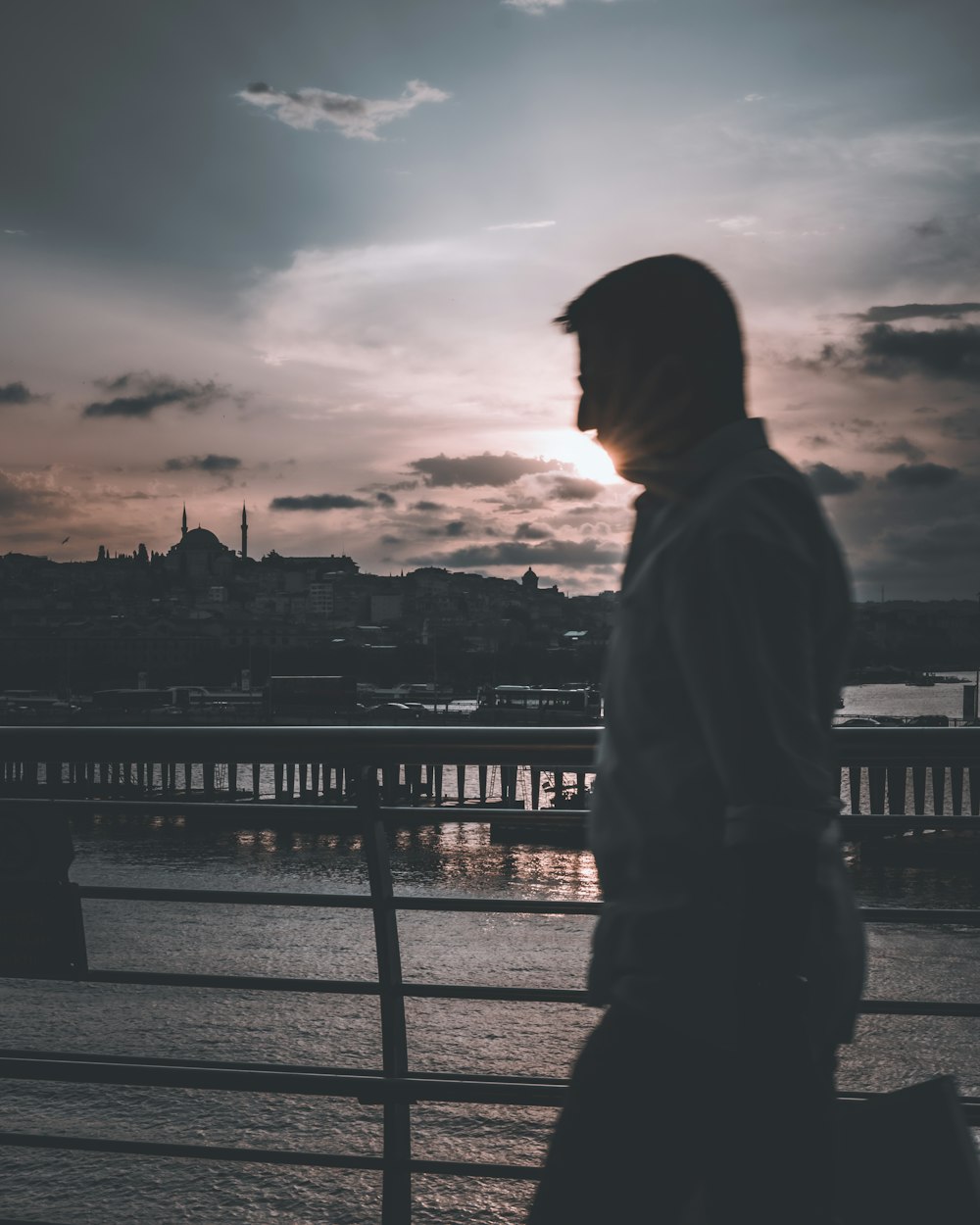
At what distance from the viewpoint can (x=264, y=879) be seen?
1384 inches

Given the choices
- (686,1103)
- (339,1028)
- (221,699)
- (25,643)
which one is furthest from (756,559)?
(25,643)

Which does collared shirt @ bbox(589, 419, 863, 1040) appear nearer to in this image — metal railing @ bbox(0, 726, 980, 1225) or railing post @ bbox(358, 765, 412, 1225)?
metal railing @ bbox(0, 726, 980, 1225)

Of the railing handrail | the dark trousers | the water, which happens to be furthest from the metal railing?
the water

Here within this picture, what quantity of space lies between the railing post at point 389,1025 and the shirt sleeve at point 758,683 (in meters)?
1.49

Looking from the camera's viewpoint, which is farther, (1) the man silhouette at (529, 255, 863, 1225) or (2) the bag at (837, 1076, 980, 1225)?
(2) the bag at (837, 1076, 980, 1225)

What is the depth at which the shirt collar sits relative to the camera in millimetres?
1264

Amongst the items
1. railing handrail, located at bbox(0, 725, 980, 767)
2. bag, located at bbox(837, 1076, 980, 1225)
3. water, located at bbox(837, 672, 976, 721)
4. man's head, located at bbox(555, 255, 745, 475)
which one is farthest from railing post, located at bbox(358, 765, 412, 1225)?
water, located at bbox(837, 672, 976, 721)

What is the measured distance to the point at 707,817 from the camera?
120cm

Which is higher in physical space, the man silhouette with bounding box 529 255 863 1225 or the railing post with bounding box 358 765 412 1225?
the man silhouette with bounding box 529 255 863 1225

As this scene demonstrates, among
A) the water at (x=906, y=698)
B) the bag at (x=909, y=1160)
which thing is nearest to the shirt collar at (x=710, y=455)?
the bag at (x=909, y=1160)

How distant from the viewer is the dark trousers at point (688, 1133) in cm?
113

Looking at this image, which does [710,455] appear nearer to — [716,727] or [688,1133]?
[716,727]

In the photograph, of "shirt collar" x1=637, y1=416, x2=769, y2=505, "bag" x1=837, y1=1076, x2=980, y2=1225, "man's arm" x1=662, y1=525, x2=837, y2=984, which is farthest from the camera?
"bag" x1=837, y1=1076, x2=980, y2=1225

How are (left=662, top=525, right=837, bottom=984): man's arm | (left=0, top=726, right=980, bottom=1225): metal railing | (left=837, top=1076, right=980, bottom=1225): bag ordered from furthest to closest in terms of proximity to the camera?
(left=0, top=726, right=980, bottom=1225): metal railing
(left=837, top=1076, right=980, bottom=1225): bag
(left=662, top=525, right=837, bottom=984): man's arm
